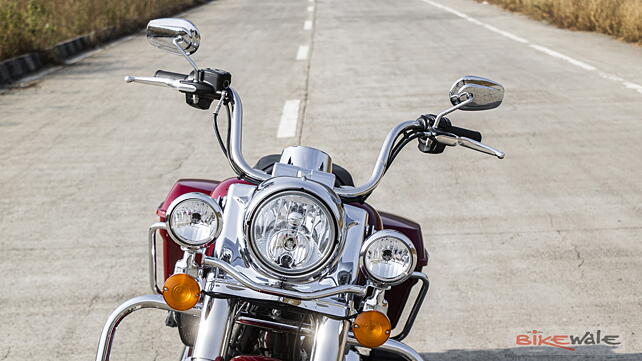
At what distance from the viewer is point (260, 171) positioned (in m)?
2.21

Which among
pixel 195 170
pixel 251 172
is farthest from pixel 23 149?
pixel 251 172

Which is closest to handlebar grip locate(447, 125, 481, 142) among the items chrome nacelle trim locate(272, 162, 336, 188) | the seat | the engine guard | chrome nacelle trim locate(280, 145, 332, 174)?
the seat

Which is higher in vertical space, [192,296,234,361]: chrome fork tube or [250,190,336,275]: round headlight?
[250,190,336,275]: round headlight

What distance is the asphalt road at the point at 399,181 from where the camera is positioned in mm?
4039

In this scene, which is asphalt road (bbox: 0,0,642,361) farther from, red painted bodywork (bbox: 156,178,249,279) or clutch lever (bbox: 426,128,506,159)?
clutch lever (bbox: 426,128,506,159)

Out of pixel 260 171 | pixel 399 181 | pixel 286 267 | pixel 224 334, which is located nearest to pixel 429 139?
pixel 260 171

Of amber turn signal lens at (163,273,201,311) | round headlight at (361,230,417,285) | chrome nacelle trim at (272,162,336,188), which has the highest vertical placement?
chrome nacelle trim at (272,162,336,188)

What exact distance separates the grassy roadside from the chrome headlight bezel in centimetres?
1335

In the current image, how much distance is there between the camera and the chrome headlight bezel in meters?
1.86

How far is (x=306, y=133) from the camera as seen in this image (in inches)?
313

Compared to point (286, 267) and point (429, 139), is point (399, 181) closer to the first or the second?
point (429, 139)

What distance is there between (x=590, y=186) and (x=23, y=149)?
15.8 ft

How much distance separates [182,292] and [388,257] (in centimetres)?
48

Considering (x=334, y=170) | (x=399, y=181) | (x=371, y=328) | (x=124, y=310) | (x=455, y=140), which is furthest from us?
(x=399, y=181)
